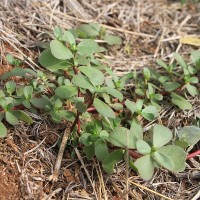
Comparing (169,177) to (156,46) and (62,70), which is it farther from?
(156,46)

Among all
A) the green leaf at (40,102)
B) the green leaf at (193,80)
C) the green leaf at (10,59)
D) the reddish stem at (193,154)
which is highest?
the green leaf at (10,59)

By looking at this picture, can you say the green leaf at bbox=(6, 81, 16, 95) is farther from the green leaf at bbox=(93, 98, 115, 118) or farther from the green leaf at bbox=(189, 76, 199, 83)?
the green leaf at bbox=(189, 76, 199, 83)

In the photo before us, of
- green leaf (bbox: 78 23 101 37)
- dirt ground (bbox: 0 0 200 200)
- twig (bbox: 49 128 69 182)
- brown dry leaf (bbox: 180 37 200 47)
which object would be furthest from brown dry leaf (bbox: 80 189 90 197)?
brown dry leaf (bbox: 180 37 200 47)

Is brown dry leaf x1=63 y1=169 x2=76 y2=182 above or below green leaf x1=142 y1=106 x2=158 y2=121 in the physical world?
below

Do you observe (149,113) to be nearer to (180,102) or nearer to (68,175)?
(180,102)

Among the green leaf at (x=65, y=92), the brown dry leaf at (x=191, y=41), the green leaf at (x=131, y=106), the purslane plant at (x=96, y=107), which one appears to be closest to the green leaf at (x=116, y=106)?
the purslane plant at (x=96, y=107)

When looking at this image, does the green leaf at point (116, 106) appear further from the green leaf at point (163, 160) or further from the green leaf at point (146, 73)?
the green leaf at point (163, 160)
